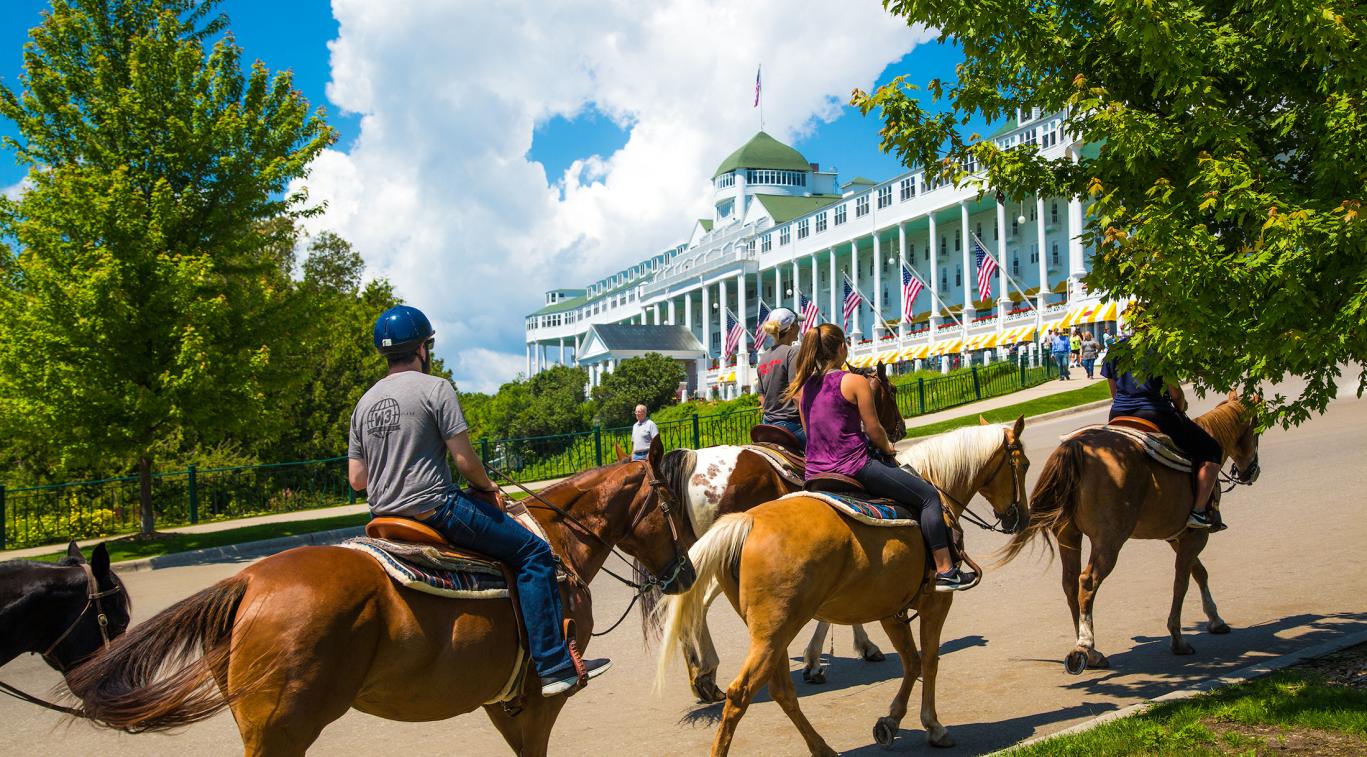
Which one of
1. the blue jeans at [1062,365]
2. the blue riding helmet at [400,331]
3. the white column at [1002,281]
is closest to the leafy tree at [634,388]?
the white column at [1002,281]

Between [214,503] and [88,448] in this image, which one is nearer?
[88,448]

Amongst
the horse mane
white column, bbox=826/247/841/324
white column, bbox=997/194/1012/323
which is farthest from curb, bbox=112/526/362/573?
white column, bbox=826/247/841/324

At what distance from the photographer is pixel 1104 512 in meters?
8.05

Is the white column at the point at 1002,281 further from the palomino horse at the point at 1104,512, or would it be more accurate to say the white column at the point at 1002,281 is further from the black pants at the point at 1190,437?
the palomino horse at the point at 1104,512

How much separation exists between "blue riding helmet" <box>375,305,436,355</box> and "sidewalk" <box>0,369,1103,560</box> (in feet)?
31.6

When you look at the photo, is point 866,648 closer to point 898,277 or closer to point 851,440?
point 851,440

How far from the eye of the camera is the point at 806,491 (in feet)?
21.0

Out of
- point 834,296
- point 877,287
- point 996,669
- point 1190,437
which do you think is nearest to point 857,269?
point 834,296

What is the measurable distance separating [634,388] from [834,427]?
4615cm

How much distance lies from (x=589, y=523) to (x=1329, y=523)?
32.2ft

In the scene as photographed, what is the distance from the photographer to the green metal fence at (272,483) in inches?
860

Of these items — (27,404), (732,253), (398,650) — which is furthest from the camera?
(732,253)

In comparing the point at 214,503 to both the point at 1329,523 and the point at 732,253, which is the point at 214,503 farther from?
the point at 732,253

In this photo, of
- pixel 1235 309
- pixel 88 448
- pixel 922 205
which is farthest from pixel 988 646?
pixel 922 205
